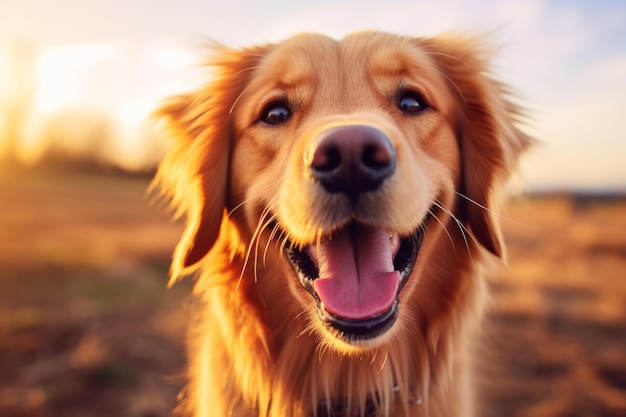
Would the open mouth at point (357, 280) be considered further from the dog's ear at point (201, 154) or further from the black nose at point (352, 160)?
the dog's ear at point (201, 154)

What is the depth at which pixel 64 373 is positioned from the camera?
4219mm

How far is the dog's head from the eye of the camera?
1919 mm

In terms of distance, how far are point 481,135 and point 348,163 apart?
1.14 metres

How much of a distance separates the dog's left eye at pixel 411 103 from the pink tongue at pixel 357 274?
2.23 ft

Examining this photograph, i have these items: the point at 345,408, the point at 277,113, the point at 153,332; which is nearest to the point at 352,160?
the point at 277,113

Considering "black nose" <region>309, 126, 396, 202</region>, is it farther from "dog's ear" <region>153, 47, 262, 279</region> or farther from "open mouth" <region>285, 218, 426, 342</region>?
"dog's ear" <region>153, 47, 262, 279</region>

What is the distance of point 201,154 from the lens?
261 centimetres

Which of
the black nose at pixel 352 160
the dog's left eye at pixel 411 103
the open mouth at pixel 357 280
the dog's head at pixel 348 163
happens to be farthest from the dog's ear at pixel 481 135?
the black nose at pixel 352 160

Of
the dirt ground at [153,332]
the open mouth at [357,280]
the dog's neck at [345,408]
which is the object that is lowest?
the dirt ground at [153,332]

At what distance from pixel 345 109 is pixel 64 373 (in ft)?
11.3

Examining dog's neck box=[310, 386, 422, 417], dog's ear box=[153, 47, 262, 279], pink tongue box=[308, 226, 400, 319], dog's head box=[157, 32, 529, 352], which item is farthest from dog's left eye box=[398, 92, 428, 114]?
dog's neck box=[310, 386, 422, 417]

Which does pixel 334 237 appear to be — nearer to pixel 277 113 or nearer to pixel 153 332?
pixel 277 113

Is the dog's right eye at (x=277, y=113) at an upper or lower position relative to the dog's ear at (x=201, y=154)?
upper

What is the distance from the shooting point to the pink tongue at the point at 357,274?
79.3 inches
